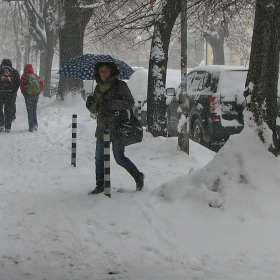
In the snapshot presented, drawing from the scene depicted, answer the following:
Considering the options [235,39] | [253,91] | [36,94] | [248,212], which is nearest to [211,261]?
[248,212]

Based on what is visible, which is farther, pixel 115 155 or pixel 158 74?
pixel 158 74

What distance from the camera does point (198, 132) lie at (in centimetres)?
1203

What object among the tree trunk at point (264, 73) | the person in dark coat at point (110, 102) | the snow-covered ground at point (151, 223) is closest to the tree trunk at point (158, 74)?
the snow-covered ground at point (151, 223)

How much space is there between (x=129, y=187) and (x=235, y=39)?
29.4 metres

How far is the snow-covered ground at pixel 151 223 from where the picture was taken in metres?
4.69

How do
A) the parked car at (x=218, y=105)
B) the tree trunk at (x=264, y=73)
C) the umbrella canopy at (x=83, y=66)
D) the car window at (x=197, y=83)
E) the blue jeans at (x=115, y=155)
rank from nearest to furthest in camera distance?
the tree trunk at (x=264, y=73)
the blue jeans at (x=115, y=155)
the parked car at (x=218, y=105)
the umbrella canopy at (x=83, y=66)
the car window at (x=197, y=83)

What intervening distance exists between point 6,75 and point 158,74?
4.33 m

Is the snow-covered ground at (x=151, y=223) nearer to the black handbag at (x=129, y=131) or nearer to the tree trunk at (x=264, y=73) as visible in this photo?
the tree trunk at (x=264, y=73)

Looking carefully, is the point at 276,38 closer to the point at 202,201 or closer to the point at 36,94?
the point at 202,201

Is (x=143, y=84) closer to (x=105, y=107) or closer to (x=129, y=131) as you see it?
(x=105, y=107)

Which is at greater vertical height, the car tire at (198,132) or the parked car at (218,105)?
the parked car at (218,105)

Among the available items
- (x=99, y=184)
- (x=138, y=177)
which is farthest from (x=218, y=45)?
(x=99, y=184)

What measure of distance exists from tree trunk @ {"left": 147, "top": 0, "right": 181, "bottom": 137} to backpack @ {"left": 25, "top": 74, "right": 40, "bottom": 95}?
11.3 ft

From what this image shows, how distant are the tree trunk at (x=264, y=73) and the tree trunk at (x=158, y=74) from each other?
16.8 feet
